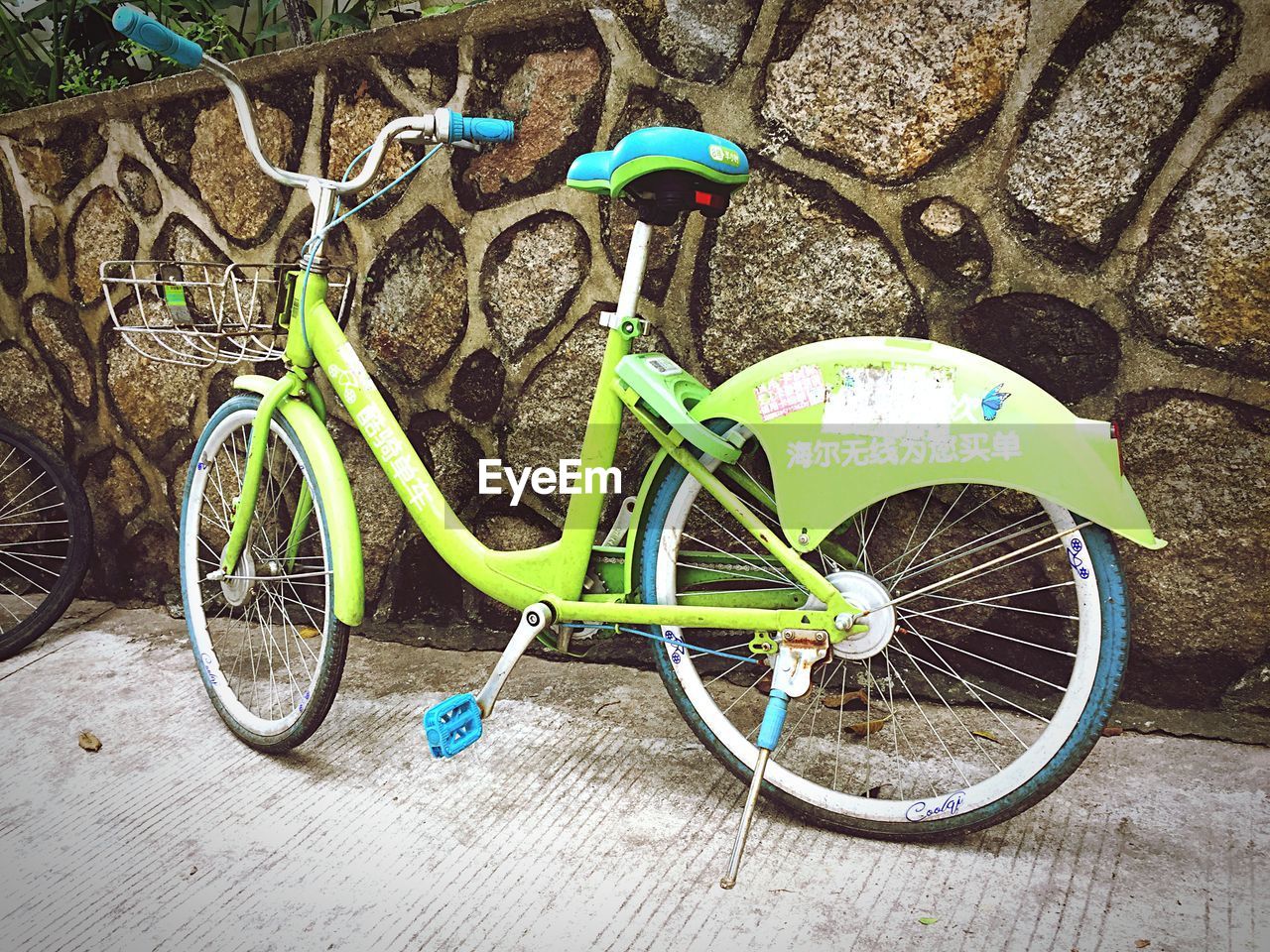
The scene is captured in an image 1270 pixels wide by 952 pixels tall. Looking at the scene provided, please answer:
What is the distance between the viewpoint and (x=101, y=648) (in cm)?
283

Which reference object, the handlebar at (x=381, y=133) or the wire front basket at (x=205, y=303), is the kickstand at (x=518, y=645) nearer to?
the wire front basket at (x=205, y=303)

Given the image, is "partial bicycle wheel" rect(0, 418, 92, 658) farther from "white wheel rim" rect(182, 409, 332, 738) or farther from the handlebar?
the handlebar

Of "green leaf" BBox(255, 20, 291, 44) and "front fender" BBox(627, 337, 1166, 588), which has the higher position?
"green leaf" BBox(255, 20, 291, 44)

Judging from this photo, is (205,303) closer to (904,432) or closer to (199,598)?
(199,598)

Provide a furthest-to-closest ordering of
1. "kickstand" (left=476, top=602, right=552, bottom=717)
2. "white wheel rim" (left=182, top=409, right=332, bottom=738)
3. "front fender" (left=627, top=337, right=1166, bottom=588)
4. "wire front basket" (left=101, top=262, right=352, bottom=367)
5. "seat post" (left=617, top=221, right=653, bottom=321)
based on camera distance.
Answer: "wire front basket" (left=101, top=262, right=352, bottom=367) < "white wheel rim" (left=182, top=409, right=332, bottom=738) < "kickstand" (left=476, top=602, right=552, bottom=717) < "seat post" (left=617, top=221, right=653, bottom=321) < "front fender" (left=627, top=337, right=1166, bottom=588)

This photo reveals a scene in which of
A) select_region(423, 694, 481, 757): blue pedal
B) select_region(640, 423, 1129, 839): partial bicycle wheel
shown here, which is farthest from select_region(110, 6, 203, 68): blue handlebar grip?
select_region(423, 694, 481, 757): blue pedal

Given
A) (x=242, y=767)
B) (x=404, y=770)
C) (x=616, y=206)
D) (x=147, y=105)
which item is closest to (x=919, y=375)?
(x=616, y=206)

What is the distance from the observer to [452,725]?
1.89m

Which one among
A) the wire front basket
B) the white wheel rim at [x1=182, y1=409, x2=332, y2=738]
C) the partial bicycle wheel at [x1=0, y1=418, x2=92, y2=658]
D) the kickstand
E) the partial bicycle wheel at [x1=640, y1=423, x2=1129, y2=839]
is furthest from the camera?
the partial bicycle wheel at [x1=0, y1=418, x2=92, y2=658]

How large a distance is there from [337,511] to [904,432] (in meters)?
1.22

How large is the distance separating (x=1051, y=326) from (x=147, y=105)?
8.35 feet

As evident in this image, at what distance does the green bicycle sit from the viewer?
1631 millimetres

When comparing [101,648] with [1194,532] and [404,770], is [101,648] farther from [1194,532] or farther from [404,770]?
[1194,532]

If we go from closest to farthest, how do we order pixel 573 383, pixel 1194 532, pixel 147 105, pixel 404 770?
pixel 1194 532
pixel 404 770
pixel 573 383
pixel 147 105
